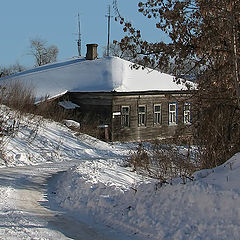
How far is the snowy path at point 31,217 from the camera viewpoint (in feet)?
26.2

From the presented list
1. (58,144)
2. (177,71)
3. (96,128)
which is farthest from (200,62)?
(96,128)

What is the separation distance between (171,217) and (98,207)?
214cm

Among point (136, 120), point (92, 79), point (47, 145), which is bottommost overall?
point (47, 145)

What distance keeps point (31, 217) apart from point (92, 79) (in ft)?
82.1

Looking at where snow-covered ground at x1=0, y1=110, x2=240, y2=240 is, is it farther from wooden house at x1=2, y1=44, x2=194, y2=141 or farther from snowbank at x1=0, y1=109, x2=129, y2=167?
wooden house at x1=2, y1=44, x2=194, y2=141

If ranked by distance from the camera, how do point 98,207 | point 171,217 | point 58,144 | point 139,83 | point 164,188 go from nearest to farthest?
point 171,217 → point 164,188 → point 98,207 → point 58,144 → point 139,83

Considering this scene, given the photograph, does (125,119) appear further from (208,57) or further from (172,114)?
(208,57)

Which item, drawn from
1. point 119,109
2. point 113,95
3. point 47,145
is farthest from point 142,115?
point 47,145

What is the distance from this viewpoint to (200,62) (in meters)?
10.9

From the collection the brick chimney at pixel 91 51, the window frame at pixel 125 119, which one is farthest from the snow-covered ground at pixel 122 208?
the brick chimney at pixel 91 51

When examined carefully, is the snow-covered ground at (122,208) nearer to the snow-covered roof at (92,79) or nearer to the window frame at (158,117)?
the snow-covered roof at (92,79)

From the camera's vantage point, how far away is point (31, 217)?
359 inches

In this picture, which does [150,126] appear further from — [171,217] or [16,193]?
[171,217]

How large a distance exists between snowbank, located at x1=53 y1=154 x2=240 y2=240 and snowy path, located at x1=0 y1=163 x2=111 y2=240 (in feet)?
1.90
